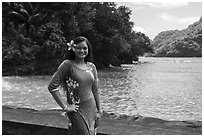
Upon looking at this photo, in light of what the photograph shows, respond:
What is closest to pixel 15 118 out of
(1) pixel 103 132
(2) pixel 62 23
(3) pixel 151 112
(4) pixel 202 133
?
(1) pixel 103 132

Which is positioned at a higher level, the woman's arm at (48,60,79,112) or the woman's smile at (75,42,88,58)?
the woman's smile at (75,42,88,58)

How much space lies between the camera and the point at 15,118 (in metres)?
3.60

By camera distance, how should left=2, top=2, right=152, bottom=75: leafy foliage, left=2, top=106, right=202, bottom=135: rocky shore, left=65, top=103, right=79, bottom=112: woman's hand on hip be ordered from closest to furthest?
left=65, top=103, right=79, bottom=112: woman's hand on hip, left=2, top=106, right=202, bottom=135: rocky shore, left=2, top=2, right=152, bottom=75: leafy foliage

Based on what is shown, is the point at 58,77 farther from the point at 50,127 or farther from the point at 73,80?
the point at 50,127

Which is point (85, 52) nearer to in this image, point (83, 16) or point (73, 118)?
point (73, 118)

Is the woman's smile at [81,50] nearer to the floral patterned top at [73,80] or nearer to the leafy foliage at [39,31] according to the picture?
the floral patterned top at [73,80]

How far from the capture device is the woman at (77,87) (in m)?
2.53

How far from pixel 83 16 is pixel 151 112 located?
621 inches

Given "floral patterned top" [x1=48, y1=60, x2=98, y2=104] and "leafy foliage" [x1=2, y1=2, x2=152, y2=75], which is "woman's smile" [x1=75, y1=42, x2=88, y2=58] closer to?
"floral patterned top" [x1=48, y1=60, x2=98, y2=104]

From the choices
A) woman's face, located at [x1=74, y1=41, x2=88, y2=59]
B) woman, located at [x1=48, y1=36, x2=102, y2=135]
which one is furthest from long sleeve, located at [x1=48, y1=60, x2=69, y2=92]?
woman's face, located at [x1=74, y1=41, x2=88, y2=59]

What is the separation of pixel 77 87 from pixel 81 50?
0.93ft

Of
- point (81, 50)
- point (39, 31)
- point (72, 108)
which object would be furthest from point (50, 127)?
point (39, 31)

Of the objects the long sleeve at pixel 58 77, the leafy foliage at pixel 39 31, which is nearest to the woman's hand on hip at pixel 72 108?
the long sleeve at pixel 58 77

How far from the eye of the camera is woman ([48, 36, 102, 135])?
2.53 meters
